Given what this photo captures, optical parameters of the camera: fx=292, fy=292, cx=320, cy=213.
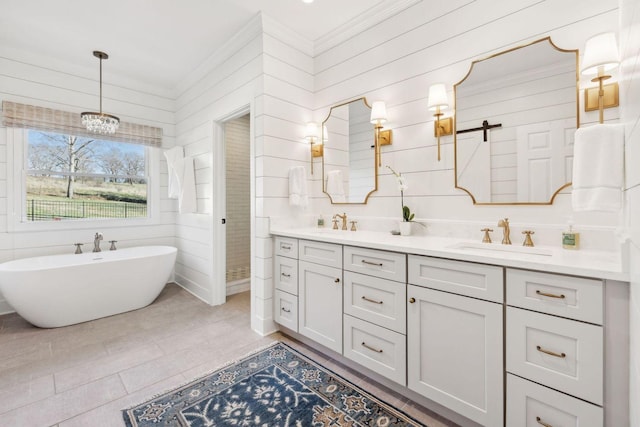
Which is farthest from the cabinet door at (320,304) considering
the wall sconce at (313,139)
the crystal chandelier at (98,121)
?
the crystal chandelier at (98,121)

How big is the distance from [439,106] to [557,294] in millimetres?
1347

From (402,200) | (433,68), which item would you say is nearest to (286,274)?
(402,200)

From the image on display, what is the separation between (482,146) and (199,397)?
237 centimetres

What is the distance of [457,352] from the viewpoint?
145 cm

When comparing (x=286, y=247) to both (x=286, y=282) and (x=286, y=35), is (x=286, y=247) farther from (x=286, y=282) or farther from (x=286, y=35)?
(x=286, y=35)

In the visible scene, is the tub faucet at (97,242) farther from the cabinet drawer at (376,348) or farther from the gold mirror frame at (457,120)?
the gold mirror frame at (457,120)

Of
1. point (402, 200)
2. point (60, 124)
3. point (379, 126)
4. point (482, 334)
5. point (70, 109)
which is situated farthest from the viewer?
point (70, 109)

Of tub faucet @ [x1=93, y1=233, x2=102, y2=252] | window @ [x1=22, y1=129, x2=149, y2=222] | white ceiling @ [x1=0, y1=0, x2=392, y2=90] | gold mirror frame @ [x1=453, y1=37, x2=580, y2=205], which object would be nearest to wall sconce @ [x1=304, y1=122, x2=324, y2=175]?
white ceiling @ [x1=0, y1=0, x2=392, y2=90]

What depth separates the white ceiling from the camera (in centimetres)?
239

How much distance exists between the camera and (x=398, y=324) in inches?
66.4

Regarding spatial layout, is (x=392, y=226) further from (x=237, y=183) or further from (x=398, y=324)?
(x=237, y=183)

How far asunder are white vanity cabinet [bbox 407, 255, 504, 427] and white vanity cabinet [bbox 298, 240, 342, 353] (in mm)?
545

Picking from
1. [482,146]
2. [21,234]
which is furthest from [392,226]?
[21,234]

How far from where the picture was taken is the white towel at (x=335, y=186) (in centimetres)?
274
